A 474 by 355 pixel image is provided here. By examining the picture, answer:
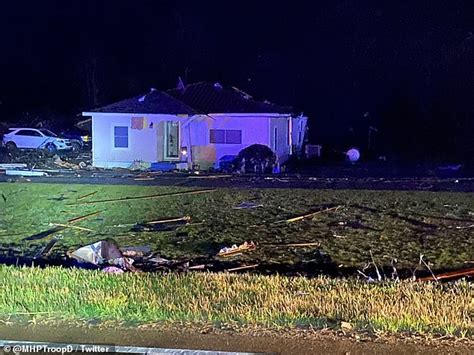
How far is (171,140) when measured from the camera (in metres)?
32.6

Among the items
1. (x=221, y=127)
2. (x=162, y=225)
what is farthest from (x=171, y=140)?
(x=162, y=225)

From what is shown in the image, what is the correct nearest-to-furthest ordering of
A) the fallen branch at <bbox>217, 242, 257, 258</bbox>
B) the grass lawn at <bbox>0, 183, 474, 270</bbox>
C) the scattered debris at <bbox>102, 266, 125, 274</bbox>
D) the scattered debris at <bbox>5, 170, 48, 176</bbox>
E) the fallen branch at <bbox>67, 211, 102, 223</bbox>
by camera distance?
the scattered debris at <bbox>102, 266, 125, 274</bbox>, the fallen branch at <bbox>217, 242, 257, 258</bbox>, the grass lawn at <bbox>0, 183, 474, 270</bbox>, the fallen branch at <bbox>67, 211, 102, 223</bbox>, the scattered debris at <bbox>5, 170, 48, 176</bbox>

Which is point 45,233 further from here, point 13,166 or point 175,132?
point 13,166

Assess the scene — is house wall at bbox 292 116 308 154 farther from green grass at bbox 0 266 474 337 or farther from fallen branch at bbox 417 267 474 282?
green grass at bbox 0 266 474 337

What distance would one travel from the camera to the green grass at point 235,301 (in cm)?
700

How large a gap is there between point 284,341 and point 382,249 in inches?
281

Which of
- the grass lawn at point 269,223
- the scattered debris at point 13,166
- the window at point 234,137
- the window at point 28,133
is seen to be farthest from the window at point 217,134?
the window at point 28,133

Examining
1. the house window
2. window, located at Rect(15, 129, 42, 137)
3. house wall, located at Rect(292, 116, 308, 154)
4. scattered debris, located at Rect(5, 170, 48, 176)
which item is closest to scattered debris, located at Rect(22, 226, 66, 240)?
scattered debris, located at Rect(5, 170, 48, 176)

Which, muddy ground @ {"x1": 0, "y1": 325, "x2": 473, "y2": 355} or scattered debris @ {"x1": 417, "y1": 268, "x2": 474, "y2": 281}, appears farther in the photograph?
scattered debris @ {"x1": 417, "y1": 268, "x2": 474, "y2": 281}

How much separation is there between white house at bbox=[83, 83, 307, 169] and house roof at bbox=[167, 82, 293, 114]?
55mm

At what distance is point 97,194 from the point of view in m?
22.0

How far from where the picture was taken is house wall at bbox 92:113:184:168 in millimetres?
31938

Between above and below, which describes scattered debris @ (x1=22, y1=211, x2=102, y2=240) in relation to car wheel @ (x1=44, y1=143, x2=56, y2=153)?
below

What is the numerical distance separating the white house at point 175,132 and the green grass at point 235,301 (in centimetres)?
2253
